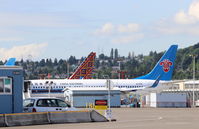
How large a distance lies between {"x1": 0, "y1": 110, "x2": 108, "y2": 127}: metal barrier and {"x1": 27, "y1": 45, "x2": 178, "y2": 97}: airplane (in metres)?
35.6

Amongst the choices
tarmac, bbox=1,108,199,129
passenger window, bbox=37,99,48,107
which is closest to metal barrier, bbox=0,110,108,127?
tarmac, bbox=1,108,199,129

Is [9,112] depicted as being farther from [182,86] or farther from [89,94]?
[182,86]

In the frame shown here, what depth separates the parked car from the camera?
1246 inches

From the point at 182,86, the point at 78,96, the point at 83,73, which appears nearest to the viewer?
the point at 78,96

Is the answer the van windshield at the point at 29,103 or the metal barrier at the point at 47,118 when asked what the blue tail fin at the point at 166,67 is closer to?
the van windshield at the point at 29,103

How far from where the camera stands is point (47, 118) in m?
29.6

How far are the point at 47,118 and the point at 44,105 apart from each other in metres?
2.33

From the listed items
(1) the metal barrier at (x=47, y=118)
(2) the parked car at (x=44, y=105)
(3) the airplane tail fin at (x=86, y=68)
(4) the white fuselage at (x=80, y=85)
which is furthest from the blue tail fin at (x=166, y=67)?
(1) the metal barrier at (x=47, y=118)

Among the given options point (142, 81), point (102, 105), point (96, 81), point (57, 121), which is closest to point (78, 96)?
point (96, 81)

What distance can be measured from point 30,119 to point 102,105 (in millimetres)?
6468

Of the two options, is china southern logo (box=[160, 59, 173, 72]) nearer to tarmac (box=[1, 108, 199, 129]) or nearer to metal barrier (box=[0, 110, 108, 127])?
tarmac (box=[1, 108, 199, 129])

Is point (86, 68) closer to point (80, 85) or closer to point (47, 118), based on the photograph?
point (80, 85)

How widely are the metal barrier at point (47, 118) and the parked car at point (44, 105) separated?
144 centimetres

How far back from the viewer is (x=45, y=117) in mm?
29500
